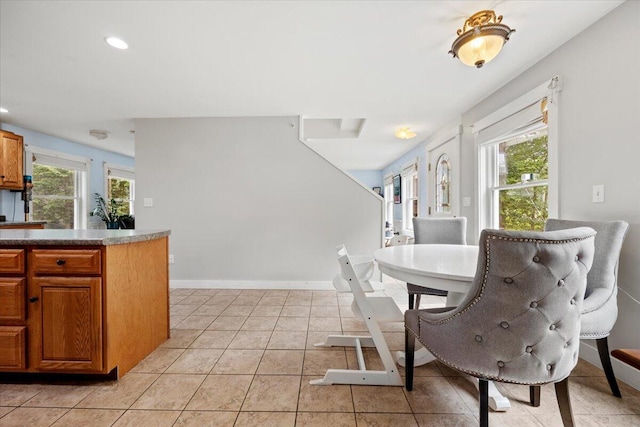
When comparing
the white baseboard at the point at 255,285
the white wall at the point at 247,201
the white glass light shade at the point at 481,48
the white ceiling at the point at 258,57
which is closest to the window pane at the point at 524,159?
the white ceiling at the point at 258,57

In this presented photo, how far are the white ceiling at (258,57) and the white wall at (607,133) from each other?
151 mm

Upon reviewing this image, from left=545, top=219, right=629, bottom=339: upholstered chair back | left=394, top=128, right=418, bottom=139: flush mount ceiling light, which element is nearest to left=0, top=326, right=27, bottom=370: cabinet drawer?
left=545, top=219, right=629, bottom=339: upholstered chair back

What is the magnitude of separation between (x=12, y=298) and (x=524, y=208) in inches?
150

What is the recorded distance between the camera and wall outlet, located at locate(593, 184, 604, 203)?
5.56ft

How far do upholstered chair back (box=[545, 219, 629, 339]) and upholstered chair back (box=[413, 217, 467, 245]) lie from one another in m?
1.04

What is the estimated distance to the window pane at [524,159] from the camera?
2283 millimetres

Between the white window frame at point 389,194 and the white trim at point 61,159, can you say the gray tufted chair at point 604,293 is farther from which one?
the white trim at point 61,159

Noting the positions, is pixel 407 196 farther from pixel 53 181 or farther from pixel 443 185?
pixel 53 181

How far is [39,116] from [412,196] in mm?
5906

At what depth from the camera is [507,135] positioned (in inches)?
101

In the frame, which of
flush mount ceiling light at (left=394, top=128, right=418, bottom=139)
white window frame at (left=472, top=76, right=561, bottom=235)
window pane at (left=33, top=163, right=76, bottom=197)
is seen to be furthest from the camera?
window pane at (left=33, top=163, right=76, bottom=197)

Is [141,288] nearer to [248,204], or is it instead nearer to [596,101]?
[248,204]

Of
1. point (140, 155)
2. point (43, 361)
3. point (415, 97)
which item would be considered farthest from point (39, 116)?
point (415, 97)

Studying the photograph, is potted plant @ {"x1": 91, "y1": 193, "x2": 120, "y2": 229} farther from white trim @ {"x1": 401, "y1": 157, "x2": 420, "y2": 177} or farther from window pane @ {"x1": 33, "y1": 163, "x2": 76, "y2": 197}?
white trim @ {"x1": 401, "y1": 157, "x2": 420, "y2": 177}
